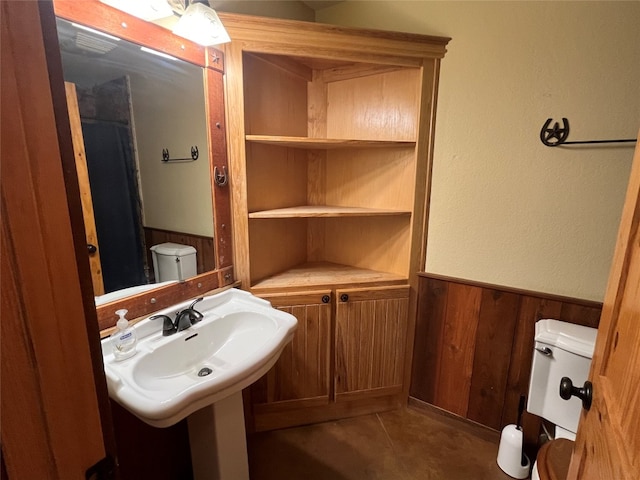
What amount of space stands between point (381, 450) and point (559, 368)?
3.10ft

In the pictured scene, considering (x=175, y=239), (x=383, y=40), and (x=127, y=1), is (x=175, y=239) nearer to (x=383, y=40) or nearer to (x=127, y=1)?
(x=127, y=1)

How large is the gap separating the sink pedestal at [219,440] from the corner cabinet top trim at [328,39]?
1.47 meters

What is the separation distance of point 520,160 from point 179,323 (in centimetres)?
160

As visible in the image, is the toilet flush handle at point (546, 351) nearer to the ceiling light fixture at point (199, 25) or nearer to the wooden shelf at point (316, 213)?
the wooden shelf at point (316, 213)

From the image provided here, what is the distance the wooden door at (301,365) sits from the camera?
168cm

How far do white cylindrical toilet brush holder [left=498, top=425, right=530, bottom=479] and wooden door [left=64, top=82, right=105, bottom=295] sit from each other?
1.86 metres

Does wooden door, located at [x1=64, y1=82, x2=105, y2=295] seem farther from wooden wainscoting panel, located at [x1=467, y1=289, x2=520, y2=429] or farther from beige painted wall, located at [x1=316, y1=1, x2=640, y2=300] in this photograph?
wooden wainscoting panel, located at [x1=467, y1=289, x2=520, y2=429]

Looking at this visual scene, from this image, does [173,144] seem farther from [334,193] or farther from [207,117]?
[334,193]

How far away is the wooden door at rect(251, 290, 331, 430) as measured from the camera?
168 centimetres

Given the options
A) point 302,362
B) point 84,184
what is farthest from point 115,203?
point 302,362

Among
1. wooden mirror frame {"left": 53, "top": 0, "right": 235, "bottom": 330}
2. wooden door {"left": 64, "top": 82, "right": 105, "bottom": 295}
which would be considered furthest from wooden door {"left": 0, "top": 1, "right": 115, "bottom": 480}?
wooden mirror frame {"left": 53, "top": 0, "right": 235, "bottom": 330}

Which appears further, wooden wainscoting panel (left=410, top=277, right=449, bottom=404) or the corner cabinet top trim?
wooden wainscoting panel (left=410, top=277, right=449, bottom=404)

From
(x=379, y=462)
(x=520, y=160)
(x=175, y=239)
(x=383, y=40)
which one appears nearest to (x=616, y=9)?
(x=520, y=160)

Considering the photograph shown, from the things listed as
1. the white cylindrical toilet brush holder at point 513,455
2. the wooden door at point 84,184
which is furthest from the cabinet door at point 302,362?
the white cylindrical toilet brush holder at point 513,455
